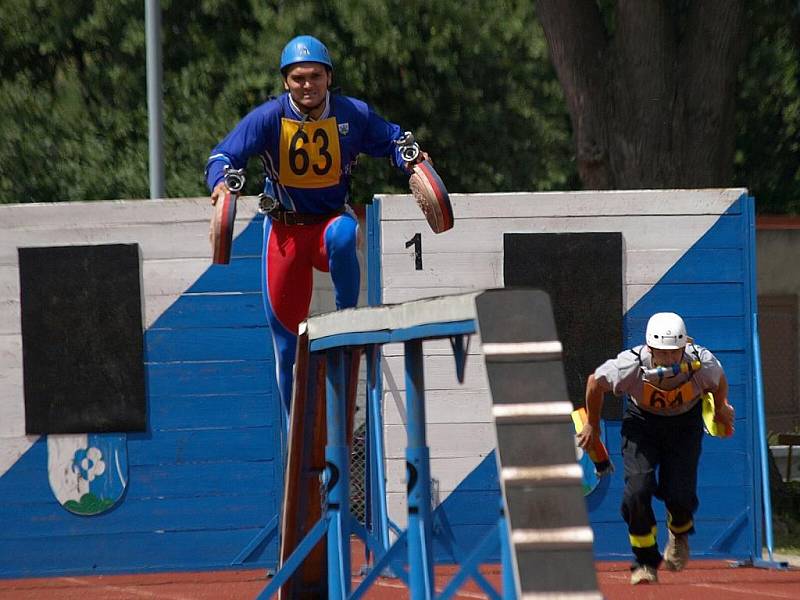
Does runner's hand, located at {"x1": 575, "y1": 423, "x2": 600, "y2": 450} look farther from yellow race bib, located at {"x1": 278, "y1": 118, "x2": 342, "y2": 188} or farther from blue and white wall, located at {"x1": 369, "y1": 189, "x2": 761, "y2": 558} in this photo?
yellow race bib, located at {"x1": 278, "y1": 118, "x2": 342, "y2": 188}

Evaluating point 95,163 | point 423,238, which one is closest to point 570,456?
point 423,238

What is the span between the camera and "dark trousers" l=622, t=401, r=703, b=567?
8359 millimetres

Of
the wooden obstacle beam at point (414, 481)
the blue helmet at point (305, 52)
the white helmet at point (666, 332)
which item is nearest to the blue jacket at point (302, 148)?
the blue helmet at point (305, 52)

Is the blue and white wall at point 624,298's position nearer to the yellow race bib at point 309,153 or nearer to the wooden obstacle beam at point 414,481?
the yellow race bib at point 309,153

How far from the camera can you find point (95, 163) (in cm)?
2052

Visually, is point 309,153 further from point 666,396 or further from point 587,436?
point 666,396

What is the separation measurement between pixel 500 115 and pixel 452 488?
13.2 metres

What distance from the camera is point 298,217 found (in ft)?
22.2

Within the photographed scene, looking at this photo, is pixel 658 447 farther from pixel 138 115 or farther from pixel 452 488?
pixel 138 115

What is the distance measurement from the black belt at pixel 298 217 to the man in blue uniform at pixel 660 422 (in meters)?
1.88

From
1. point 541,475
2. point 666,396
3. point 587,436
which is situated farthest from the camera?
point 666,396

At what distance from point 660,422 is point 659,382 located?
15.0 inches

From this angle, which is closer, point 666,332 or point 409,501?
point 409,501

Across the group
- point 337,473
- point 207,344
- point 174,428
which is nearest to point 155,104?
point 207,344
